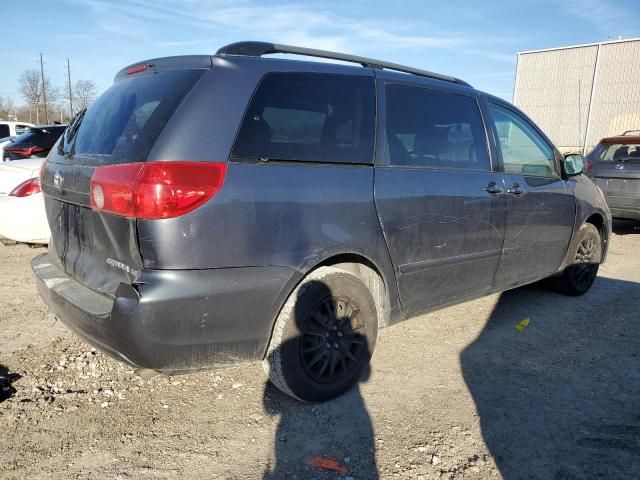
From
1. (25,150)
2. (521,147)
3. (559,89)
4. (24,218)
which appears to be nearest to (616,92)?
(559,89)

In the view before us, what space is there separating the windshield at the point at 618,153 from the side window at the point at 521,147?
445cm

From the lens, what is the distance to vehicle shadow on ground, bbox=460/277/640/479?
2352 millimetres

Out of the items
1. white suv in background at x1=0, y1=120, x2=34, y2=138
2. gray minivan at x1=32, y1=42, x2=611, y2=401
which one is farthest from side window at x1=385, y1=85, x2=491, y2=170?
white suv in background at x1=0, y1=120, x2=34, y2=138

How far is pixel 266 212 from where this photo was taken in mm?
2314

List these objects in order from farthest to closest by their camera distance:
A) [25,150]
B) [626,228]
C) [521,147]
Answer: [626,228] → [25,150] → [521,147]

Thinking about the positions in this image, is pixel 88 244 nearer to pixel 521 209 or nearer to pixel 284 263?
pixel 284 263

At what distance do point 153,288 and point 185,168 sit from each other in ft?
1.75

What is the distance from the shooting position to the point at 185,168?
2.16m

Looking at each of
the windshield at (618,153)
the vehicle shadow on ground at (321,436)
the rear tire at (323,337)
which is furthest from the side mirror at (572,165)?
the windshield at (618,153)

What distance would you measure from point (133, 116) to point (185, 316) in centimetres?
103

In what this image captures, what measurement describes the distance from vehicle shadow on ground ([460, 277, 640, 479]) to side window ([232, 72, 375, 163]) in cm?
161

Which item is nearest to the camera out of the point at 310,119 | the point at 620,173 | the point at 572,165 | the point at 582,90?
the point at 310,119

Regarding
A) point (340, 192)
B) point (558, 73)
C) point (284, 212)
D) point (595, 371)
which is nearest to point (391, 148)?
point (340, 192)

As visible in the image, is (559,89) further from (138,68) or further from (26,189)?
(138,68)
